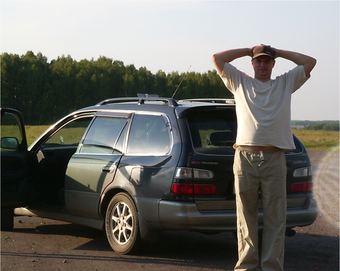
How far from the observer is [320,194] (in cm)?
1402

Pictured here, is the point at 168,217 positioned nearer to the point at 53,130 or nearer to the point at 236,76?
the point at 236,76

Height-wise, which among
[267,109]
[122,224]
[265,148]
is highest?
[267,109]

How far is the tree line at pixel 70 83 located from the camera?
392 feet

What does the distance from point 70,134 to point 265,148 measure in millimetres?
4334

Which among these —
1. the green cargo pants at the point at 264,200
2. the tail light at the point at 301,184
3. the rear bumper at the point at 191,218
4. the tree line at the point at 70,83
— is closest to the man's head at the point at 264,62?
the green cargo pants at the point at 264,200

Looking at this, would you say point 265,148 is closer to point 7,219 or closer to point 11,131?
point 11,131

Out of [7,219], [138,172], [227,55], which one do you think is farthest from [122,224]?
[227,55]

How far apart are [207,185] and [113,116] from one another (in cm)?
190

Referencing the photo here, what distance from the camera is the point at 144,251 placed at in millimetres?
7152

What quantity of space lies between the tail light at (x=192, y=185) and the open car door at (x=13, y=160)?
2600mm

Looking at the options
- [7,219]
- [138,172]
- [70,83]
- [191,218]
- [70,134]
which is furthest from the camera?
[70,83]

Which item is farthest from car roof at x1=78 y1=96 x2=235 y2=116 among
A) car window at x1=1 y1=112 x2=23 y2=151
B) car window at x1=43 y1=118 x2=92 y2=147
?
car window at x1=1 y1=112 x2=23 y2=151

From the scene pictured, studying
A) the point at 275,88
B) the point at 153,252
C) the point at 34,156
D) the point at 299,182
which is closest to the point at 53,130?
the point at 34,156

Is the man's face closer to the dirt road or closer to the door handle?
the dirt road
